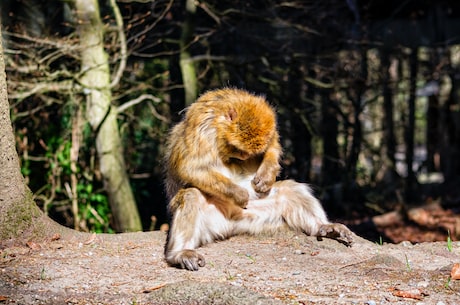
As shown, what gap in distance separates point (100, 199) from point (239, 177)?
444cm

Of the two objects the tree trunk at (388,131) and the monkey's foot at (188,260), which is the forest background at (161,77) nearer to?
the tree trunk at (388,131)

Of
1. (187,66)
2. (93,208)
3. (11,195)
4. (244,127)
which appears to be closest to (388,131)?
(187,66)

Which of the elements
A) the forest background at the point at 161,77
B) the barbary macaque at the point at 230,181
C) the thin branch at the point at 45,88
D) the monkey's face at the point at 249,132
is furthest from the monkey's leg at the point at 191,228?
the thin branch at the point at 45,88

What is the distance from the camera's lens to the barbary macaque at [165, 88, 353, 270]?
17.9ft

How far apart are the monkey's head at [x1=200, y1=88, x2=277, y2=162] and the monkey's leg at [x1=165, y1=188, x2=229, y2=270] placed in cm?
47

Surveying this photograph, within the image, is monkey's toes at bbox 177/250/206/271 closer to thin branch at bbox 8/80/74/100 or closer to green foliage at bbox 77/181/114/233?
thin branch at bbox 8/80/74/100

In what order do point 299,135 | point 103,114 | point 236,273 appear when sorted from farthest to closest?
point 299,135, point 103,114, point 236,273

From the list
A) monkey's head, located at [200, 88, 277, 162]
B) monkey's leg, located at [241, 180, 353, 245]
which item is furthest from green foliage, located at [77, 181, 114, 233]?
monkey's head, located at [200, 88, 277, 162]

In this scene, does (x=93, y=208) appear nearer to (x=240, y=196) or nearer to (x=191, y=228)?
(x=240, y=196)

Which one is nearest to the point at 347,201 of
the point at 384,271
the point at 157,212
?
the point at 157,212

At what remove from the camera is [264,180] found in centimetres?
575

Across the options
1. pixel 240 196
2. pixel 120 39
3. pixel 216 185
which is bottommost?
pixel 240 196

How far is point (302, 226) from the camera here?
5781mm

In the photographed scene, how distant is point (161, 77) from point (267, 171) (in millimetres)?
4573
